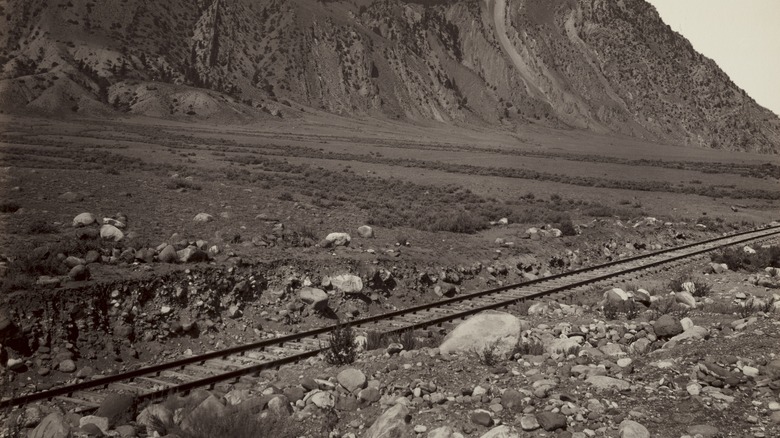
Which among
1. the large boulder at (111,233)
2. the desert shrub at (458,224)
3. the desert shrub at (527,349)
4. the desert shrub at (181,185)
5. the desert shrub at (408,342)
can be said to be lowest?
the desert shrub at (181,185)

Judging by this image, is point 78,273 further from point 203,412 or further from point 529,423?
point 529,423

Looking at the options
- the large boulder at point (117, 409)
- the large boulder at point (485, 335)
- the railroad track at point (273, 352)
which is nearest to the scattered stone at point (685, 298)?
the railroad track at point (273, 352)

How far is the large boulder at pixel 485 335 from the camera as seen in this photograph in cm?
859

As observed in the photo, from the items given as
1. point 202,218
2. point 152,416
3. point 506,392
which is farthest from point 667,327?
point 202,218

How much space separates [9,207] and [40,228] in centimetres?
340

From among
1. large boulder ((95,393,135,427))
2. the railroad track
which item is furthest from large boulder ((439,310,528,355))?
large boulder ((95,393,135,427))

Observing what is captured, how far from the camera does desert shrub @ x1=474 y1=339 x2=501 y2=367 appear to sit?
308 inches

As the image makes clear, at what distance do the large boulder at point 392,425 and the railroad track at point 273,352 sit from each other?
10.7ft

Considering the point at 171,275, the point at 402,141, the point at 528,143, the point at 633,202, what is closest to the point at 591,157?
the point at 528,143

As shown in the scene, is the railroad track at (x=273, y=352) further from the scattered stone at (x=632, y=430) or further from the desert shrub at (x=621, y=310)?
the scattered stone at (x=632, y=430)

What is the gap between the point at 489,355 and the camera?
7824mm

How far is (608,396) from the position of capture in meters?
6.49

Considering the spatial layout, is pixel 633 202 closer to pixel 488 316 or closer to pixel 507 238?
pixel 507 238

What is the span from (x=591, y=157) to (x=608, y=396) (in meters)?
80.9
